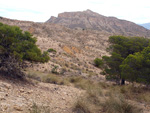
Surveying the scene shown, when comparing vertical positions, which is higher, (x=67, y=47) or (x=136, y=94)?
(x=67, y=47)

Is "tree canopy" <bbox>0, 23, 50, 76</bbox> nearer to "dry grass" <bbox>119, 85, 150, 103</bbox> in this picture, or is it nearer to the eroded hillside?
"dry grass" <bbox>119, 85, 150, 103</bbox>

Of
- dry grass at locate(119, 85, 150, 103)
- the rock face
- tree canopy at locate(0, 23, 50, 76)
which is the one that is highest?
the rock face

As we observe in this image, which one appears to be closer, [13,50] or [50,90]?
[13,50]

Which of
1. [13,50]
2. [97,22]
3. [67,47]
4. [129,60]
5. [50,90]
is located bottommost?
[50,90]

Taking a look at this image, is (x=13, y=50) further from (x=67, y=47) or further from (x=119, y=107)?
(x=67, y=47)

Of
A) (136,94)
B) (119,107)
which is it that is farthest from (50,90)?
(136,94)

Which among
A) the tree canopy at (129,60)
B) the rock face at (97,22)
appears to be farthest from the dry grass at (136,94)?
the rock face at (97,22)

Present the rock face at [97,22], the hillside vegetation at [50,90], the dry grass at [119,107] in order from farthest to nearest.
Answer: the rock face at [97,22] < the dry grass at [119,107] < the hillside vegetation at [50,90]

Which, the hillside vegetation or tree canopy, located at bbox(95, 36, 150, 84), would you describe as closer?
the hillside vegetation

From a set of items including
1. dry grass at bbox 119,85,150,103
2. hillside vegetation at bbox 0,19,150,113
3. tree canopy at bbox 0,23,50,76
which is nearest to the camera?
hillside vegetation at bbox 0,19,150,113

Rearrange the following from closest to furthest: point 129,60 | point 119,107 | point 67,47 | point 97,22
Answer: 1. point 119,107
2. point 129,60
3. point 67,47
4. point 97,22

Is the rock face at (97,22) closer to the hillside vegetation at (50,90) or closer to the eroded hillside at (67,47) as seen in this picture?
Result: the eroded hillside at (67,47)

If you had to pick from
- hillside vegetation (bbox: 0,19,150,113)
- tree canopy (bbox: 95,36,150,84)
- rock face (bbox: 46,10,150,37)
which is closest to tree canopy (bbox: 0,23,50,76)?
hillside vegetation (bbox: 0,19,150,113)

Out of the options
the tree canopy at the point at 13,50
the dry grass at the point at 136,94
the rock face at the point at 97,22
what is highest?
the rock face at the point at 97,22
